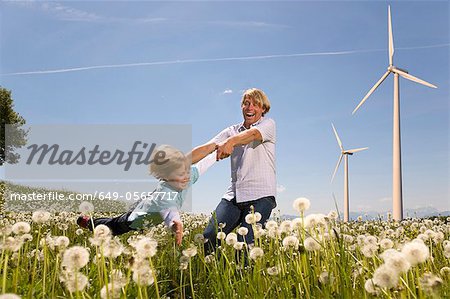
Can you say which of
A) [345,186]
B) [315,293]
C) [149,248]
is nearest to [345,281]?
[315,293]

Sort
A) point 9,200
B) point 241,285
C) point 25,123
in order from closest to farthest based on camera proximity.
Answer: point 241,285
point 9,200
point 25,123

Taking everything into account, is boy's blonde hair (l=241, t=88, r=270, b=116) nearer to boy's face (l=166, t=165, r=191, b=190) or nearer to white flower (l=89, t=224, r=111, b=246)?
boy's face (l=166, t=165, r=191, b=190)

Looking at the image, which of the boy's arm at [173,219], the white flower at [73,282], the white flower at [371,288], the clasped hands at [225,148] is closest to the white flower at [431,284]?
the white flower at [371,288]

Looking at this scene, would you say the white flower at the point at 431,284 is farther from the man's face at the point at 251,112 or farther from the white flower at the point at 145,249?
the man's face at the point at 251,112

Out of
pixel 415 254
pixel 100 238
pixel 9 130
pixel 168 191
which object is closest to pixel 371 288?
pixel 415 254

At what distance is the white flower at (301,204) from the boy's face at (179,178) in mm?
4143

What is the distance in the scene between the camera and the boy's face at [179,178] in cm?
843

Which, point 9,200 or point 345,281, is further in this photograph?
point 9,200

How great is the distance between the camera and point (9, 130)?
151ft

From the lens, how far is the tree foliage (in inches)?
1783

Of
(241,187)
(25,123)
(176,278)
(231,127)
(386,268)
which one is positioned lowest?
(176,278)

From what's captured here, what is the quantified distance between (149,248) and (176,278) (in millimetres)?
3302

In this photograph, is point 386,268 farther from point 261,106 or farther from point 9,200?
point 9,200

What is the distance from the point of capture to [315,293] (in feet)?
13.0
